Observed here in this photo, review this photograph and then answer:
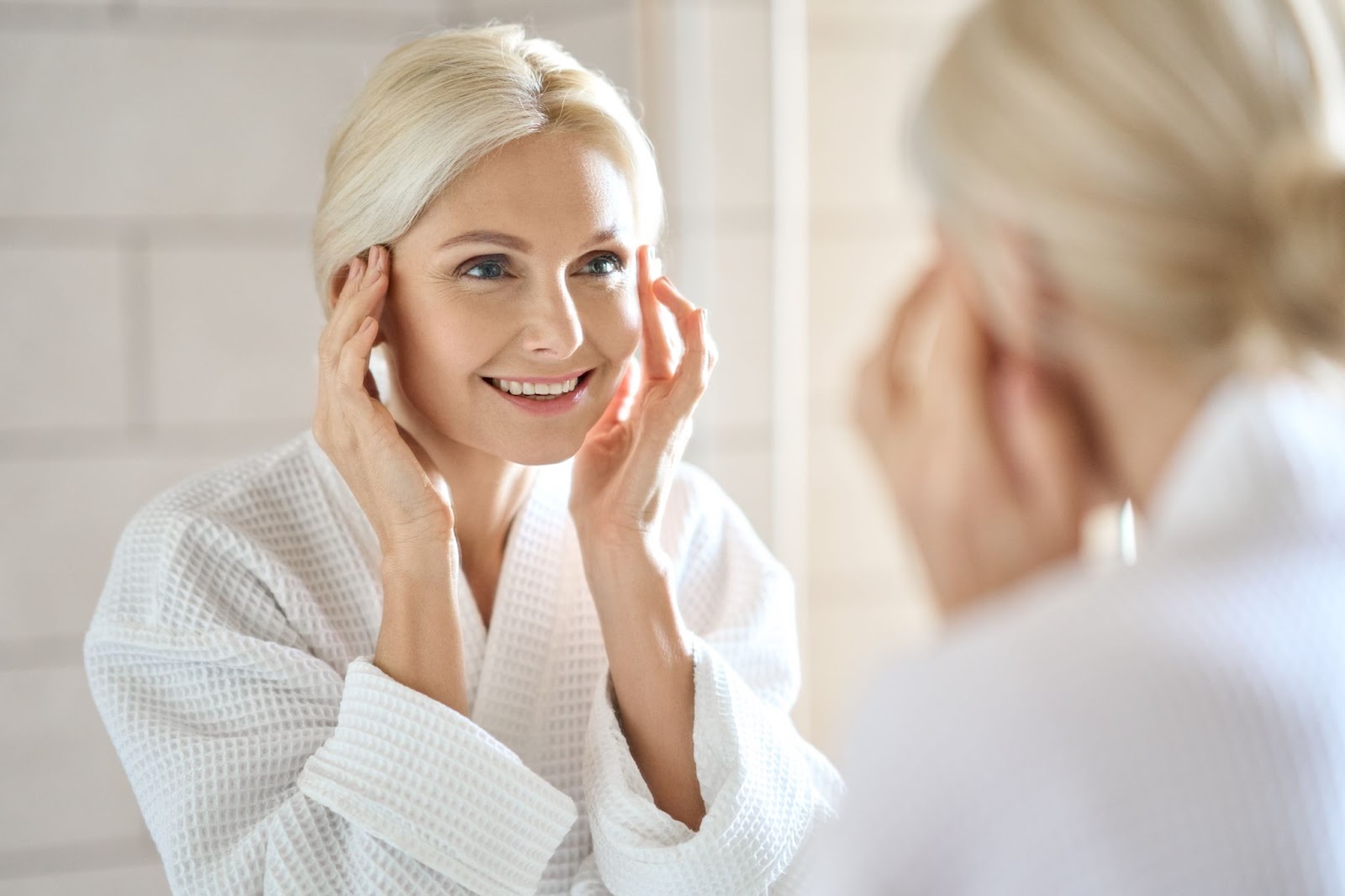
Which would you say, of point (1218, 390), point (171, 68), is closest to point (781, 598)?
point (1218, 390)

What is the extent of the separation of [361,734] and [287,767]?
0.09m

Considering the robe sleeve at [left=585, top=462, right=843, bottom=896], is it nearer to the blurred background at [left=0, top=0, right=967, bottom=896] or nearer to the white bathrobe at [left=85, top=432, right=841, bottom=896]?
the white bathrobe at [left=85, top=432, right=841, bottom=896]

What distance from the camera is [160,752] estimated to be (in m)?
1.12

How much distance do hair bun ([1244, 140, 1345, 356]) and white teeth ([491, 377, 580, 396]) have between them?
734mm

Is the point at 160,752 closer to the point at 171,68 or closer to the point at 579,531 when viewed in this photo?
the point at 579,531

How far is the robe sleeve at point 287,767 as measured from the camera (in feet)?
3.56

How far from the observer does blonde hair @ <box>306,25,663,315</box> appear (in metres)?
1.20

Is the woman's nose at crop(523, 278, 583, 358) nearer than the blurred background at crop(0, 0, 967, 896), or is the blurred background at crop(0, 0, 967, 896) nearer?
the woman's nose at crop(523, 278, 583, 358)

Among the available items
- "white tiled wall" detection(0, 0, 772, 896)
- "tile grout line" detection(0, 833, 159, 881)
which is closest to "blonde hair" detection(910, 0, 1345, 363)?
"white tiled wall" detection(0, 0, 772, 896)

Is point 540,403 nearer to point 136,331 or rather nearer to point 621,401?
point 621,401

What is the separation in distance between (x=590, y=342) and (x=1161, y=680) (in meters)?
0.78

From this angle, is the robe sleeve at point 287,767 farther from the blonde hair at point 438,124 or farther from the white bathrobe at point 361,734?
the blonde hair at point 438,124

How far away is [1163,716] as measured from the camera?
0.59 meters

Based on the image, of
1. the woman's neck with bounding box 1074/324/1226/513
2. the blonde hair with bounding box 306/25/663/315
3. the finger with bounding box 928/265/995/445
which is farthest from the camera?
the blonde hair with bounding box 306/25/663/315
